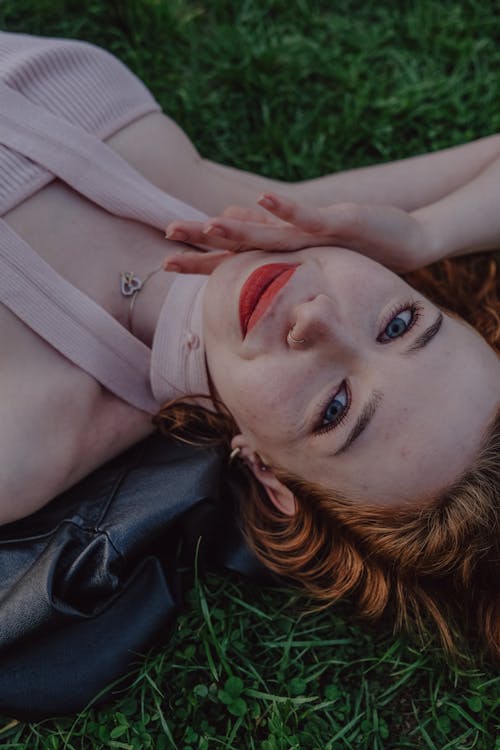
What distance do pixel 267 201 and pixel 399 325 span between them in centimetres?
62

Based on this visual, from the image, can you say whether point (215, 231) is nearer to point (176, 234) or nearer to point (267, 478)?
point (176, 234)

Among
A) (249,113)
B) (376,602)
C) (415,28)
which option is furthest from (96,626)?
(415,28)

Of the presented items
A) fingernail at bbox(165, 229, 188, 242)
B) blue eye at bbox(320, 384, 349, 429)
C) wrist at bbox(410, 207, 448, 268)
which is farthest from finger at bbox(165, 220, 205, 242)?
wrist at bbox(410, 207, 448, 268)

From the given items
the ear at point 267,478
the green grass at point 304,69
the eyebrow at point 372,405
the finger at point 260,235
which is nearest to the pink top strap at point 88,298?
the ear at point 267,478

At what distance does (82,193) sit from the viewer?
297 cm

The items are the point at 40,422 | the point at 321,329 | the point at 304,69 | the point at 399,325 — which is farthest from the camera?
the point at 304,69

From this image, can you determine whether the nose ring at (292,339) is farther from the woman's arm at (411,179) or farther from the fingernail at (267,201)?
the woman's arm at (411,179)

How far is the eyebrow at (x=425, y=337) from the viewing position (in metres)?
2.50

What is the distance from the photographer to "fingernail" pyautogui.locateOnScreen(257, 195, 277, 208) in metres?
2.52

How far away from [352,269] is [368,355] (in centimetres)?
30

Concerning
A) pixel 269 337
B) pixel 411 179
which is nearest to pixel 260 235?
pixel 269 337

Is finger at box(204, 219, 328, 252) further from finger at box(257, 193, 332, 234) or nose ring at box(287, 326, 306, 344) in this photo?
nose ring at box(287, 326, 306, 344)

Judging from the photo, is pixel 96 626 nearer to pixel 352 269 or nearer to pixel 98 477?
pixel 98 477

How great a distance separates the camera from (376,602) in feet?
9.78
